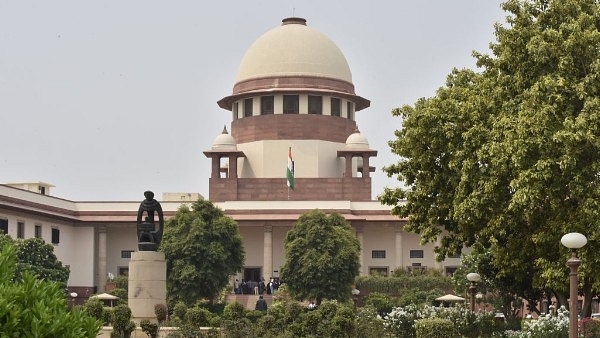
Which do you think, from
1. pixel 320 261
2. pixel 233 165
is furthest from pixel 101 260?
pixel 320 261

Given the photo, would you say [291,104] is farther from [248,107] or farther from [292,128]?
[248,107]

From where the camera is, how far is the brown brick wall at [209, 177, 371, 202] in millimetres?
73750

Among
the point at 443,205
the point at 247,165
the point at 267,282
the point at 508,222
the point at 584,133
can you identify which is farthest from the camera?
the point at 247,165

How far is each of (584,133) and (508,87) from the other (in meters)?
3.29

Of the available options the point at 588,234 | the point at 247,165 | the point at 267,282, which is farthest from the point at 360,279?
the point at 588,234

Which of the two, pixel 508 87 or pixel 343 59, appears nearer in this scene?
pixel 508 87

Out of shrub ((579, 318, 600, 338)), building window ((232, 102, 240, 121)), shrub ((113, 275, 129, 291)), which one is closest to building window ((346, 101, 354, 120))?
building window ((232, 102, 240, 121))

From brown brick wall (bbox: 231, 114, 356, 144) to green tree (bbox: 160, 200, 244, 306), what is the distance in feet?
54.8

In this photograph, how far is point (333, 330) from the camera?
26906 mm

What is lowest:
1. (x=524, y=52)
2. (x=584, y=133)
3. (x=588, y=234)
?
(x=588, y=234)

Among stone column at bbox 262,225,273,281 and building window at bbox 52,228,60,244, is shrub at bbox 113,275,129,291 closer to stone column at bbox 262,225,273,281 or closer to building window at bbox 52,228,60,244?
building window at bbox 52,228,60,244

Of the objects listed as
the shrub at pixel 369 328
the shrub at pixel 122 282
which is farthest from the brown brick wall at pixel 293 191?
the shrub at pixel 369 328

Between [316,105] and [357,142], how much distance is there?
3.84 metres

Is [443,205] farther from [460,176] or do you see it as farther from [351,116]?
[351,116]
